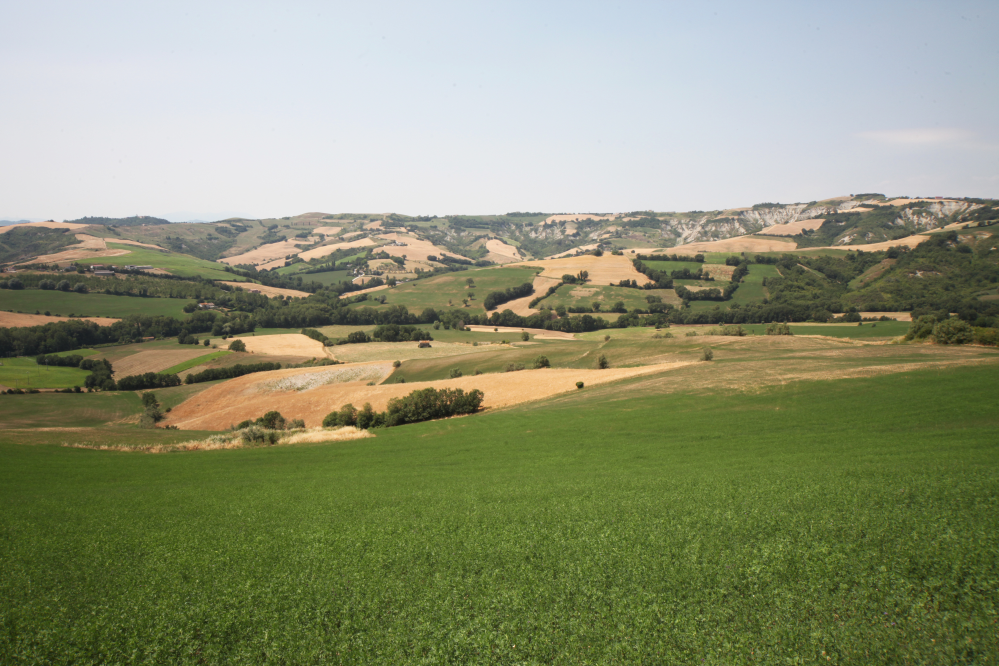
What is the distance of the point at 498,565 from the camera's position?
1372cm

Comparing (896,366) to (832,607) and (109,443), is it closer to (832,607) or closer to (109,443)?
(832,607)

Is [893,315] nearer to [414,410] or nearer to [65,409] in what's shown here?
[414,410]

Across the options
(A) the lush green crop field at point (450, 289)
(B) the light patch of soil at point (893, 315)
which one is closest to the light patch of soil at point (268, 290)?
(A) the lush green crop field at point (450, 289)

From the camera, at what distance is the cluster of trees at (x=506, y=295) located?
16088 cm

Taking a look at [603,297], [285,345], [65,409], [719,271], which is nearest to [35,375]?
[65,409]

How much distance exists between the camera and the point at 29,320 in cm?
10806

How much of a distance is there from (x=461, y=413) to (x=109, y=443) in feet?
101

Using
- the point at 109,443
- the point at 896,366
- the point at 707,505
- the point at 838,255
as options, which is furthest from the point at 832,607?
the point at 838,255

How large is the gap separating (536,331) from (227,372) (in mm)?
72615

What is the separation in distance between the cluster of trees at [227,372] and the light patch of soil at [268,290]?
88.0m

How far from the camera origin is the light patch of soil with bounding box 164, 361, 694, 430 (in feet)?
195

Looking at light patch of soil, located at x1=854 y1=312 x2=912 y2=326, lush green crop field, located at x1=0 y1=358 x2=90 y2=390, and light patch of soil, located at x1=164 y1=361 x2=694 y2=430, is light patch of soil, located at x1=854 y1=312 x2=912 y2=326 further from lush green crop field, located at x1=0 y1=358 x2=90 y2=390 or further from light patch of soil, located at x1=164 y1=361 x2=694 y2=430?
lush green crop field, located at x1=0 y1=358 x2=90 y2=390

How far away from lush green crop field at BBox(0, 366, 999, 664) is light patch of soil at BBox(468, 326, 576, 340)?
94201 millimetres

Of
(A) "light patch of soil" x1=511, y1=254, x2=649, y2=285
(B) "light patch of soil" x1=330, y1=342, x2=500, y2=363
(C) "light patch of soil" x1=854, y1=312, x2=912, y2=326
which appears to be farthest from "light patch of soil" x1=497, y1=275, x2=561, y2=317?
(C) "light patch of soil" x1=854, y1=312, x2=912, y2=326
